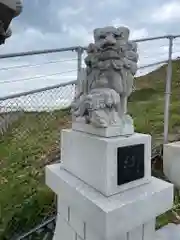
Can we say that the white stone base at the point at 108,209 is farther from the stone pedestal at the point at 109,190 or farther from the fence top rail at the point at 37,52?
the fence top rail at the point at 37,52

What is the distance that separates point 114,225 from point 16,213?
1188 mm

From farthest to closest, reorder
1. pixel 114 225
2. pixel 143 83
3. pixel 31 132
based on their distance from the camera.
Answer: pixel 143 83 < pixel 31 132 < pixel 114 225

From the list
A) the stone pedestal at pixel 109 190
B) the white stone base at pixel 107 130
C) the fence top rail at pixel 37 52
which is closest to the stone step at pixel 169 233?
the stone pedestal at pixel 109 190

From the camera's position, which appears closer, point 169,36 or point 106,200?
point 106,200

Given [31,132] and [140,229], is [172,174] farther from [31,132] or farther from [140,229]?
[31,132]

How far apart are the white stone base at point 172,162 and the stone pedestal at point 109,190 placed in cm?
93

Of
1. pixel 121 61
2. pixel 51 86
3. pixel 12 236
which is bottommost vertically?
pixel 12 236

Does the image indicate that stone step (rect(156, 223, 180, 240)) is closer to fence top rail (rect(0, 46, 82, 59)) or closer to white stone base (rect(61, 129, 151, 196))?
white stone base (rect(61, 129, 151, 196))

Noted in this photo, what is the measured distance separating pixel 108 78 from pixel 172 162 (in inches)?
56.5

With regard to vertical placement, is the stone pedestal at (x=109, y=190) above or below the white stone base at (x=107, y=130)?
below

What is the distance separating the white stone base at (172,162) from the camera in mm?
2662

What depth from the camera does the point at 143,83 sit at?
6.12 meters

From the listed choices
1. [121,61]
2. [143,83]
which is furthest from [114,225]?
[143,83]

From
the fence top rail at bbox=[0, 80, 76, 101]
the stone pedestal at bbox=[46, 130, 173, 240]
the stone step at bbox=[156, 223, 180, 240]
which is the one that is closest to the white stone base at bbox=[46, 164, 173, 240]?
the stone pedestal at bbox=[46, 130, 173, 240]
